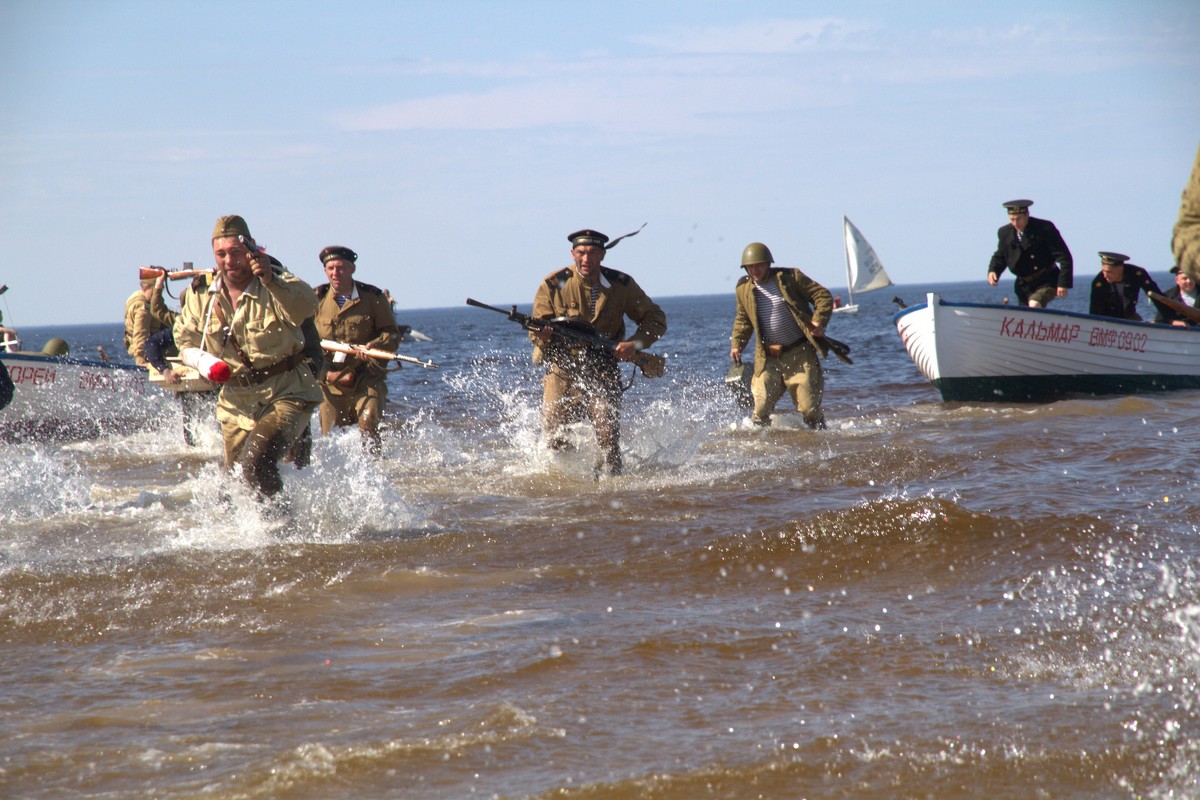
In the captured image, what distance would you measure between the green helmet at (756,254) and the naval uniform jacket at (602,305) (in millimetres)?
2558

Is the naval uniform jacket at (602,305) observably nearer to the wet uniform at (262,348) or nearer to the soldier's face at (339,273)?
the soldier's face at (339,273)

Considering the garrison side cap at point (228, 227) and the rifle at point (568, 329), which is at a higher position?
the garrison side cap at point (228, 227)

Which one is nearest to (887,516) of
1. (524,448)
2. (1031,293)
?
(524,448)

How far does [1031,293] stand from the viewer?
583 inches

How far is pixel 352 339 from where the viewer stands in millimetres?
9914

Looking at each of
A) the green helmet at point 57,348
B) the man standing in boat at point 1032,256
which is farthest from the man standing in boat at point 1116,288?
the green helmet at point 57,348

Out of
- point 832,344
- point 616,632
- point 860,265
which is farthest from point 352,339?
point 860,265

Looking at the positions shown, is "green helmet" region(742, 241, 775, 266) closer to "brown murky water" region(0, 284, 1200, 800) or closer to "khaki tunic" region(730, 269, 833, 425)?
"khaki tunic" region(730, 269, 833, 425)

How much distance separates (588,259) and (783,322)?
323 centimetres

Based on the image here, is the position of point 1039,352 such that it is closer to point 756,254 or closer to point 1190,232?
point 756,254

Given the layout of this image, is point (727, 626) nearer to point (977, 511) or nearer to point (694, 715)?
point (694, 715)

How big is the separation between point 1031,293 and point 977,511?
8373mm

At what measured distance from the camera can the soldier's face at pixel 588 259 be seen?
29.2 feet

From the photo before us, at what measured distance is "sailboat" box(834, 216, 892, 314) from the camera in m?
60.2
